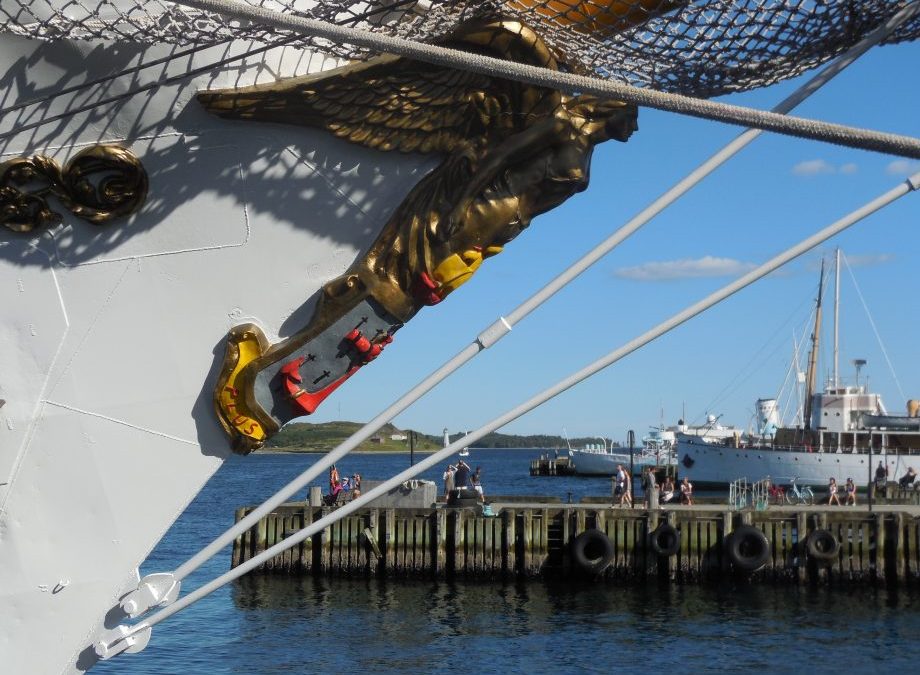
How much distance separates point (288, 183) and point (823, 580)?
2273 cm

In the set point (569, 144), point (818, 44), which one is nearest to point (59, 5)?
point (569, 144)

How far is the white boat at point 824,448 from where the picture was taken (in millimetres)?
58031

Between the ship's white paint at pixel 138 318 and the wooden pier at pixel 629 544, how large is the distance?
64.6 feet

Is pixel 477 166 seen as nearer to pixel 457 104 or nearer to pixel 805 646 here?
pixel 457 104

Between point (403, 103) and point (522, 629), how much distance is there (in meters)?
17.3

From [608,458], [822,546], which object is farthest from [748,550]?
[608,458]

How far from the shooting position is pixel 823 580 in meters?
24.6

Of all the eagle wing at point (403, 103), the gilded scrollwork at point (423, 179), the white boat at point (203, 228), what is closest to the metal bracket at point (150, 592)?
the white boat at point (203, 228)

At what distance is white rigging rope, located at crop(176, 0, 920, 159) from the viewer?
3.40 meters

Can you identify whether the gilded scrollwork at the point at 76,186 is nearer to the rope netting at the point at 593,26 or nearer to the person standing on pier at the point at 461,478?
the rope netting at the point at 593,26

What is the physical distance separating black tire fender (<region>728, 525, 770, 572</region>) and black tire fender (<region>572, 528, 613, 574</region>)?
2.74 metres

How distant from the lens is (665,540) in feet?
80.5

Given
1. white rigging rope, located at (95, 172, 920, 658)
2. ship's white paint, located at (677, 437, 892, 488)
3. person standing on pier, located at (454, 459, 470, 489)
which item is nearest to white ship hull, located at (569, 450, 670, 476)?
ship's white paint, located at (677, 437, 892, 488)

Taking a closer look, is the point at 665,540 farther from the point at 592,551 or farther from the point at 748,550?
the point at 748,550
